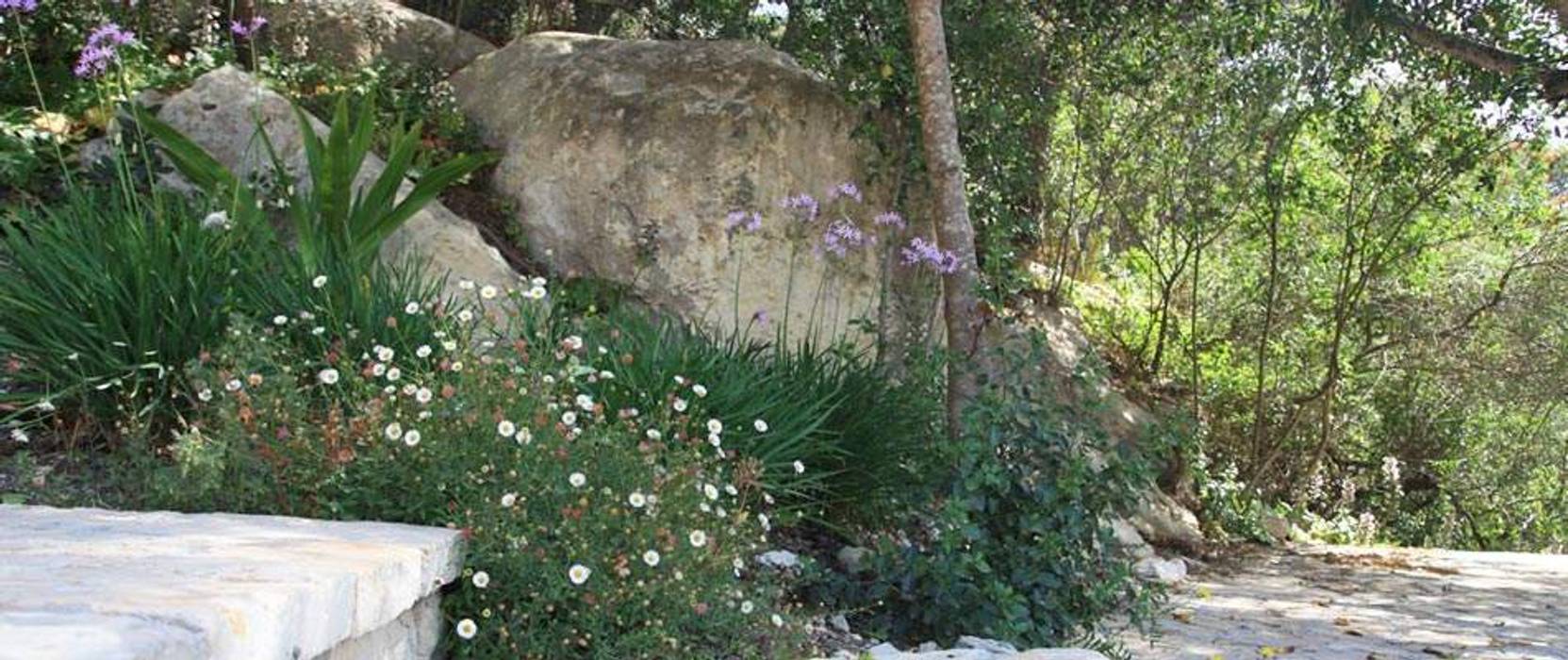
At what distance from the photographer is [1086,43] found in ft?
27.3

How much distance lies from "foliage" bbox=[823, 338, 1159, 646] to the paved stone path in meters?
0.57

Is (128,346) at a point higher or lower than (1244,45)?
lower

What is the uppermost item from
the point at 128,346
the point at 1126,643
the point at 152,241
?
the point at 152,241

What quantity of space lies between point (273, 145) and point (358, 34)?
65.9 inches

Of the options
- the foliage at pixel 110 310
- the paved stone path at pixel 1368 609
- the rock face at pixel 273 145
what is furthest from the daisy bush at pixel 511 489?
the rock face at pixel 273 145

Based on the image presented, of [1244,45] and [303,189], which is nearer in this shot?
[303,189]

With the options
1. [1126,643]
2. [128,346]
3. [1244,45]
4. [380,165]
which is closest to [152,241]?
[128,346]

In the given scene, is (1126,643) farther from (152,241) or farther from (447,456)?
(152,241)

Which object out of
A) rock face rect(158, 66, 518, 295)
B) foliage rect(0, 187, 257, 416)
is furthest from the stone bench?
rock face rect(158, 66, 518, 295)

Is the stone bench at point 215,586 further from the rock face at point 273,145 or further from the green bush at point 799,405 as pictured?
the rock face at point 273,145

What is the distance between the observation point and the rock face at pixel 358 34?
7969 millimetres

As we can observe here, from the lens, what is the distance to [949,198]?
5617mm

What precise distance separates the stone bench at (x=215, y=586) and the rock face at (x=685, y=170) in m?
4.23

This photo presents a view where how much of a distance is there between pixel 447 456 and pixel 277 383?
0.53 m
